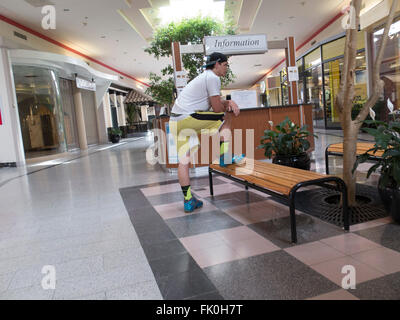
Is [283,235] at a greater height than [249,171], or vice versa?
[249,171]

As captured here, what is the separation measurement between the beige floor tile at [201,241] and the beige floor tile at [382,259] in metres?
0.88

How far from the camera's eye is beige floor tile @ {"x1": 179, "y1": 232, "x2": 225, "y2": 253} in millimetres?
2166

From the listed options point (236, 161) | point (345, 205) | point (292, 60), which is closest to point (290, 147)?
point (236, 161)

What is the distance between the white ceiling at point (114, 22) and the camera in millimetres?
8688

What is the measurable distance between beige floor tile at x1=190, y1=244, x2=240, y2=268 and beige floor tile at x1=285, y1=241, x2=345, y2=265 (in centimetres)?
36

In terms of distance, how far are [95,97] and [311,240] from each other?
1640cm

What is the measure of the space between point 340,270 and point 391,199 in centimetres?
97

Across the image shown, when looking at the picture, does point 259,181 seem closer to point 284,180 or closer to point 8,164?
point 284,180

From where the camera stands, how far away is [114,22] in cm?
1031

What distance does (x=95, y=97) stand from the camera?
16.7 m

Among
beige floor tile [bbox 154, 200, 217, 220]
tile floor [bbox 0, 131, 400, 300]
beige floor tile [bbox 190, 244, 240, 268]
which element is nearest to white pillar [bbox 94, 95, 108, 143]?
tile floor [bbox 0, 131, 400, 300]

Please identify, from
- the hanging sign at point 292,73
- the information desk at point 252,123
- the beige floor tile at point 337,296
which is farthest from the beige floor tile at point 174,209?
the hanging sign at point 292,73
